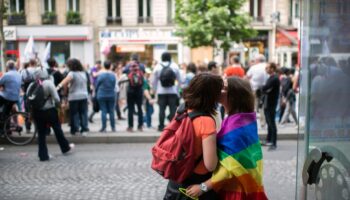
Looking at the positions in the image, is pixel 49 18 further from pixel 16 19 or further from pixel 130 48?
pixel 130 48

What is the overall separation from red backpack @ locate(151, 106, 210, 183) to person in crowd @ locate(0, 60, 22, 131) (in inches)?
305

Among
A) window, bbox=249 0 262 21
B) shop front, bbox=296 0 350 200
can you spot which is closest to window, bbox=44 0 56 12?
window, bbox=249 0 262 21

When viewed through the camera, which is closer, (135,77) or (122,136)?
(122,136)

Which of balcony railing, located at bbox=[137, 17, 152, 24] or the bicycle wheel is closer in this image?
the bicycle wheel

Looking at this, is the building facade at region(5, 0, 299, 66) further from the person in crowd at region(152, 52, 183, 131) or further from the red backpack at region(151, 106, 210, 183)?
the red backpack at region(151, 106, 210, 183)

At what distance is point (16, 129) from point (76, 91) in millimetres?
1462

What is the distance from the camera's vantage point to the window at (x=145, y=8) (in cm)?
3478

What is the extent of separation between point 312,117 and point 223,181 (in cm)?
67

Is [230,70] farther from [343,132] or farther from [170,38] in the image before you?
[170,38]

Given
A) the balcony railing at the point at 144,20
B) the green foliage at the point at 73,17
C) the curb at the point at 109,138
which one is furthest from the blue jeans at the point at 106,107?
the green foliage at the point at 73,17

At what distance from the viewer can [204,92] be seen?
2988 mm

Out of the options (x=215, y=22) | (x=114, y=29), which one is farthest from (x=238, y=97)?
(x=114, y=29)

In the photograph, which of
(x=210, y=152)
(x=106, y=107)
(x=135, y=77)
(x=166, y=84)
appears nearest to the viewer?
(x=210, y=152)

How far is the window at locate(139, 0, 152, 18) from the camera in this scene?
34781 millimetres
